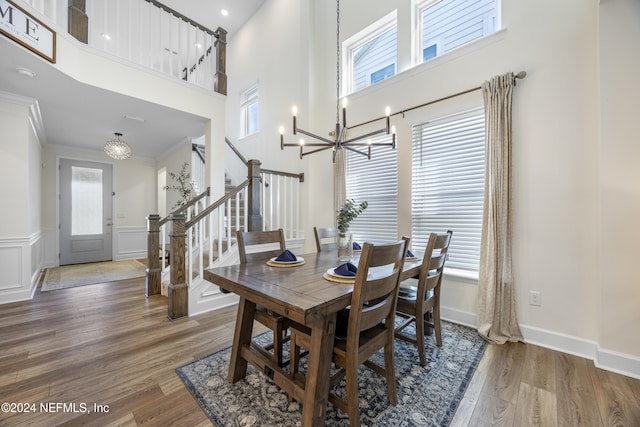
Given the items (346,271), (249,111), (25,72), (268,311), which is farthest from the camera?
(249,111)

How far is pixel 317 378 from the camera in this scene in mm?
1258

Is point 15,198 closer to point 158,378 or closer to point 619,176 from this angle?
point 158,378

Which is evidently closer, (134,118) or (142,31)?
(134,118)

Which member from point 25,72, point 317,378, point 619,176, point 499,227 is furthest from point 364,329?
point 25,72

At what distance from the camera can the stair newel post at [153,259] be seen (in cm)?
360

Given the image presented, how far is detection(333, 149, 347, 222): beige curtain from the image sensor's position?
12.0 feet

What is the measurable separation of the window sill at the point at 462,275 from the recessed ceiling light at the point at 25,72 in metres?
4.83

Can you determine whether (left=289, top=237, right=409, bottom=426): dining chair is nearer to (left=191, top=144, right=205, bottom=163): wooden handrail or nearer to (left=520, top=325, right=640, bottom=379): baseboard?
(left=520, top=325, right=640, bottom=379): baseboard

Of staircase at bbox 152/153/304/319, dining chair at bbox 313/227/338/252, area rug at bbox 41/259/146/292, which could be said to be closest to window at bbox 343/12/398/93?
staircase at bbox 152/153/304/319

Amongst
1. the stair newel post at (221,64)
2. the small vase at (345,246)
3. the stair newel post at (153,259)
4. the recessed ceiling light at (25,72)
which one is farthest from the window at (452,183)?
the recessed ceiling light at (25,72)

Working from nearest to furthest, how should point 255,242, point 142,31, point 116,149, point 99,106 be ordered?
point 255,242, point 99,106, point 142,31, point 116,149

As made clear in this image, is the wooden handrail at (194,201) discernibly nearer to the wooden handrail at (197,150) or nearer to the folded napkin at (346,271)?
the wooden handrail at (197,150)

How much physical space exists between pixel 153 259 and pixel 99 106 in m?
2.20

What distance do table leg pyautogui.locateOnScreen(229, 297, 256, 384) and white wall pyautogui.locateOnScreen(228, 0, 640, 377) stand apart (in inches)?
84.2
